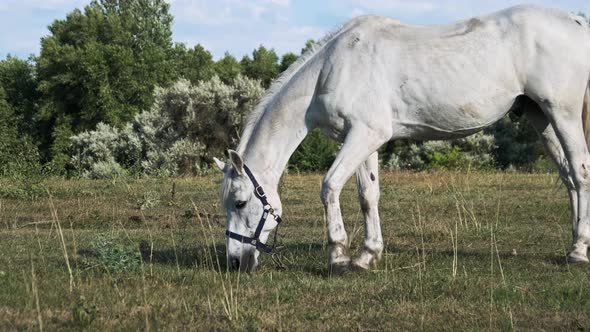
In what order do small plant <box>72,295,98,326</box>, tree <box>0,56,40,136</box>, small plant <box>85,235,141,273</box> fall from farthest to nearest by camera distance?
tree <box>0,56,40,136</box> → small plant <box>85,235,141,273</box> → small plant <box>72,295,98,326</box>

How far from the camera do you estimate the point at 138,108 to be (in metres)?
51.0

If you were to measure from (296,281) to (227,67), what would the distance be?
57.0 meters

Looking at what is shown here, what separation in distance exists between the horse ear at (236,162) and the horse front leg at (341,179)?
0.81 m

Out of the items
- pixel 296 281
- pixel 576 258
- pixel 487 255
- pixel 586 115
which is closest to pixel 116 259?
pixel 296 281

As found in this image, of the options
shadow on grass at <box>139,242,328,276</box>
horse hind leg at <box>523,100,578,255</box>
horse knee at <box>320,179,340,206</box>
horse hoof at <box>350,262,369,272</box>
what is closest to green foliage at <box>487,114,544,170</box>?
horse hind leg at <box>523,100,578,255</box>

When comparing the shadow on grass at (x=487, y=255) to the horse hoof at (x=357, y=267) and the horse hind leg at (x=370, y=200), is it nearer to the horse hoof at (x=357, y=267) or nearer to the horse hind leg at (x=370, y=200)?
the horse hind leg at (x=370, y=200)

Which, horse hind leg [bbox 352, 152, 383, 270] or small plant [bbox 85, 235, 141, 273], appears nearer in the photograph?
small plant [bbox 85, 235, 141, 273]

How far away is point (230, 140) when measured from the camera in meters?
33.7

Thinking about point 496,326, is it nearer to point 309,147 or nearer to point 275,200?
point 275,200

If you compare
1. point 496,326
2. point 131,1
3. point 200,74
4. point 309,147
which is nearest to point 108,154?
point 309,147

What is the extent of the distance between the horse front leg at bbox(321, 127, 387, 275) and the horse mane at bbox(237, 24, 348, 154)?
37.5 inches

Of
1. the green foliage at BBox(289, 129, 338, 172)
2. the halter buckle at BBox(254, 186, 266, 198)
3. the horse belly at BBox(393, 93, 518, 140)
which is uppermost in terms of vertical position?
the horse belly at BBox(393, 93, 518, 140)

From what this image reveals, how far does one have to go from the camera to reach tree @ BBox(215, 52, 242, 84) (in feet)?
196

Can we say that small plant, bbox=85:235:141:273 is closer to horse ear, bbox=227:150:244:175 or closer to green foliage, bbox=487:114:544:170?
horse ear, bbox=227:150:244:175
